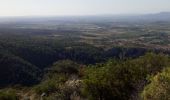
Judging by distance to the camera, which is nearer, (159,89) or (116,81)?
(159,89)

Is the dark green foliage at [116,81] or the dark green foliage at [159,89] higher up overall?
the dark green foliage at [159,89]

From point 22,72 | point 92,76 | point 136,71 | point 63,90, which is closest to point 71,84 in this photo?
point 63,90

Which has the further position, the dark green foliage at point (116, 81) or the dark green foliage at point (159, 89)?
the dark green foliage at point (116, 81)

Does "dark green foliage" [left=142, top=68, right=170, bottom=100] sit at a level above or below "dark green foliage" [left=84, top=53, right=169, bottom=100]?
above

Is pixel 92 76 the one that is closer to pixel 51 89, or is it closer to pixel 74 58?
pixel 51 89

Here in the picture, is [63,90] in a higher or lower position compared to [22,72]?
higher

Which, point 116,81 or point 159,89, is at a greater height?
point 159,89

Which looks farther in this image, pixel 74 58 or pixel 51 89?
pixel 74 58

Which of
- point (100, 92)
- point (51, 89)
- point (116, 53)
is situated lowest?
point (116, 53)

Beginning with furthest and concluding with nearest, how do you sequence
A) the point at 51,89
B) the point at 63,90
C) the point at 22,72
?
the point at 22,72 → the point at 51,89 → the point at 63,90

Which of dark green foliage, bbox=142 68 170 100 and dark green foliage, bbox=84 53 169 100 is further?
dark green foliage, bbox=84 53 169 100

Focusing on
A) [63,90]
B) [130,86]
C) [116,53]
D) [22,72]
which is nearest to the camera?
[130,86]
